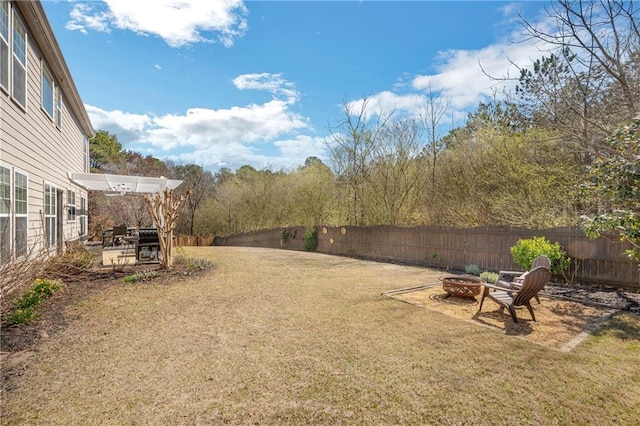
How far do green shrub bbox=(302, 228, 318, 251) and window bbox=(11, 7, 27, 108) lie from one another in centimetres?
1047

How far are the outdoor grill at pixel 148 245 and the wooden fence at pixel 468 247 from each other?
6.82m

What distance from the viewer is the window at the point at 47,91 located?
6.08 m

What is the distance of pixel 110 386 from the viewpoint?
2.40m

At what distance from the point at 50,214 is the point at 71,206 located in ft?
7.96

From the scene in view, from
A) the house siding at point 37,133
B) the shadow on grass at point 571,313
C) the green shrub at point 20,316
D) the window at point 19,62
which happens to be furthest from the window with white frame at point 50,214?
the shadow on grass at point 571,313

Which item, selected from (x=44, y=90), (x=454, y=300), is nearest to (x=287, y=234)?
(x=44, y=90)

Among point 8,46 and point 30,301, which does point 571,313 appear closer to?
point 30,301

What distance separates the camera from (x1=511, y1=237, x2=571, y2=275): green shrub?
20.4 ft

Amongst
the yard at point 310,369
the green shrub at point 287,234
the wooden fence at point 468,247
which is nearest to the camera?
the yard at point 310,369

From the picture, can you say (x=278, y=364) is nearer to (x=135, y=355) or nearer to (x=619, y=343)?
(x=135, y=355)

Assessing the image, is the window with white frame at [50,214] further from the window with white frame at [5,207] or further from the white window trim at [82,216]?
the white window trim at [82,216]

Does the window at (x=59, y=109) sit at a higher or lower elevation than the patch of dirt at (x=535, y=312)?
higher

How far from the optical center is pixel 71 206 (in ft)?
28.1

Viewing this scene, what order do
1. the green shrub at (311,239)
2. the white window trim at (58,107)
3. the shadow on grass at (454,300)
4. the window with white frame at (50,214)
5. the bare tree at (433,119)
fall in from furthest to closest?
the green shrub at (311,239) < the bare tree at (433,119) < the white window trim at (58,107) < the window with white frame at (50,214) < the shadow on grass at (454,300)
